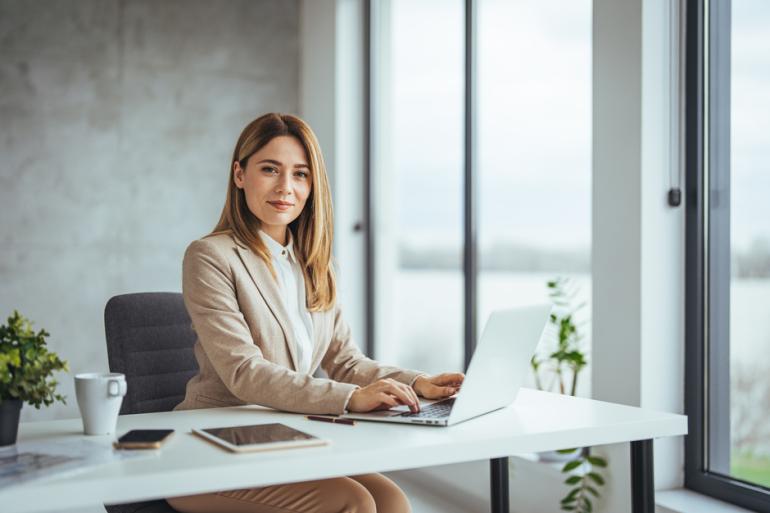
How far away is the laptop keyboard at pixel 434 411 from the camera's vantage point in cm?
153

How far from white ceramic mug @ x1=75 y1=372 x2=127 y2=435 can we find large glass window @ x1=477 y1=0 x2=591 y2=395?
1.92 meters

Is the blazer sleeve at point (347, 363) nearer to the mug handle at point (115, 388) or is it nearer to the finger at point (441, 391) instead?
the finger at point (441, 391)

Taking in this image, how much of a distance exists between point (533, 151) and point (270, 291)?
165 centimetres

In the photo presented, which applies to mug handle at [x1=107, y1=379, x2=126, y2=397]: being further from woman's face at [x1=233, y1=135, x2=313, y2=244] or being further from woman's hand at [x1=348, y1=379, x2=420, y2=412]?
woman's face at [x1=233, y1=135, x2=313, y2=244]

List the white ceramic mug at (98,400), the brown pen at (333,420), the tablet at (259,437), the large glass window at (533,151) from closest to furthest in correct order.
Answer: the tablet at (259,437), the white ceramic mug at (98,400), the brown pen at (333,420), the large glass window at (533,151)

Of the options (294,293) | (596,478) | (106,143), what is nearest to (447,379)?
(294,293)

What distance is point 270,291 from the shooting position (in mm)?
1911

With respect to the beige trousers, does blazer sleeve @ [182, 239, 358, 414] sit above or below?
above

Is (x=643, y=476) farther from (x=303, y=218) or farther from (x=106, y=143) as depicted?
(x=106, y=143)

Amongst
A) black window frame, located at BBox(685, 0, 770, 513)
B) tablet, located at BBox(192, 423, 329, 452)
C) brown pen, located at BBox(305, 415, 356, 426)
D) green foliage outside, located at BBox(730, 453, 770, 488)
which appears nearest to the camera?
tablet, located at BBox(192, 423, 329, 452)

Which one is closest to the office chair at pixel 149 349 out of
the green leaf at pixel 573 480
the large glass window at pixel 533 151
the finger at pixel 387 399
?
the finger at pixel 387 399

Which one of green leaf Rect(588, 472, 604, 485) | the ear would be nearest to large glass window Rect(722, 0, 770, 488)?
green leaf Rect(588, 472, 604, 485)

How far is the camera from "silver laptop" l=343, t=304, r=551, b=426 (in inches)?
58.4

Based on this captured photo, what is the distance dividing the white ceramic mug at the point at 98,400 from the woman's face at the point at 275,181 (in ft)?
2.24
